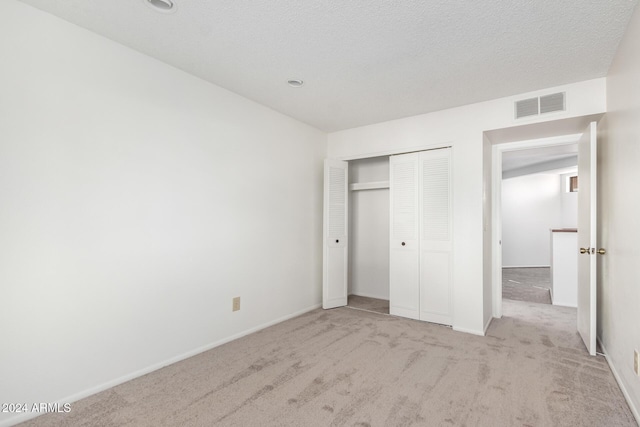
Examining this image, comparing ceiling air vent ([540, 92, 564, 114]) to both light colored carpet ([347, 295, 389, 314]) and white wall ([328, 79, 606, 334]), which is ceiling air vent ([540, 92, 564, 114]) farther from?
light colored carpet ([347, 295, 389, 314])

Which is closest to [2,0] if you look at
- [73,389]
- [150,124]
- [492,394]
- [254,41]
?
[150,124]

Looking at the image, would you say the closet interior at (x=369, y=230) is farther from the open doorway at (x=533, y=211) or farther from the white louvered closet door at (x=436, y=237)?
the open doorway at (x=533, y=211)

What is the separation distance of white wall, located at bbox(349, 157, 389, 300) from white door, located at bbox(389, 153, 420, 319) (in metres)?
0.81

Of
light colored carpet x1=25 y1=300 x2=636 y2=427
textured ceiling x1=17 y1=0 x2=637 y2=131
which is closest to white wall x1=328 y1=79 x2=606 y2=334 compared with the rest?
textured ceiling x1=17 y1=0 x2=637 y2=131

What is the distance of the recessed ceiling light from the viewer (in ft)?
6.29

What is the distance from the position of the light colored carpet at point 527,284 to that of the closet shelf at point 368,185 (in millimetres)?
2705

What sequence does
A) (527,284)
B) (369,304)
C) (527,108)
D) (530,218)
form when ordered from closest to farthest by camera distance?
(527,108) < (369,304) < (527,284) < (530,218)

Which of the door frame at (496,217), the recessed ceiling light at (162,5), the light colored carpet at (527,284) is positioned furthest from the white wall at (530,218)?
the recessed ceiling light at (162,5)

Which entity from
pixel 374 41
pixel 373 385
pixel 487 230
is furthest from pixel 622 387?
pixel 374 41

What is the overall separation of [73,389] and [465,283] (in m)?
3.52

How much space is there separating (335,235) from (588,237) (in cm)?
264

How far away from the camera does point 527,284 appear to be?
604cm

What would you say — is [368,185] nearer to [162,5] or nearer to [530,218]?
[162,5]

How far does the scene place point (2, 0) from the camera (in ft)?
6.13
